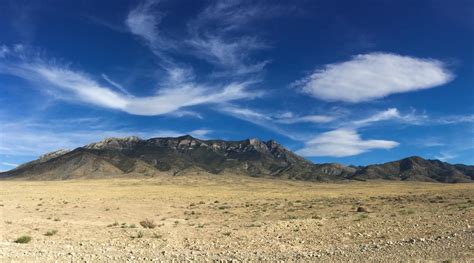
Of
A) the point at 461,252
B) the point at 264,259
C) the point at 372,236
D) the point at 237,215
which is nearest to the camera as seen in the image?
the point at 461,252

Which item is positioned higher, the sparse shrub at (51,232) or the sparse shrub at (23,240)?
the sparse shrub at (51,232)

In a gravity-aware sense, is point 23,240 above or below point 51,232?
below

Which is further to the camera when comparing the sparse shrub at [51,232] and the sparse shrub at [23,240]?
the sparse shrub at [51,232]

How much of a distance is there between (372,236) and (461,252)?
6.19 meters

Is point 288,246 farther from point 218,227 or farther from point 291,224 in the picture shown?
point 218,227

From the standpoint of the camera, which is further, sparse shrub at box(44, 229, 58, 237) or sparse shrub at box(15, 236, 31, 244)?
sparse shrub at box(44, 229, 58, 237)

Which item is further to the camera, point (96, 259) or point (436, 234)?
point (436, 234)

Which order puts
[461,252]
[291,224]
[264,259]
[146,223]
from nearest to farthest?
[461,252] → [264,259] → [291,224] → [146,223]

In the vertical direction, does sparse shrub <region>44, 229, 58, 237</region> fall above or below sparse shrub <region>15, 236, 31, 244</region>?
above

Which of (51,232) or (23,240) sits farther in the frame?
(51,232)

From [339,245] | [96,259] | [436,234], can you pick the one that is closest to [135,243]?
[96,259]

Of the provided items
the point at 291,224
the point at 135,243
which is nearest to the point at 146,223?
the point at 135,243

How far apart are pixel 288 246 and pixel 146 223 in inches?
468

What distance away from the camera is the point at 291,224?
86.7ft
